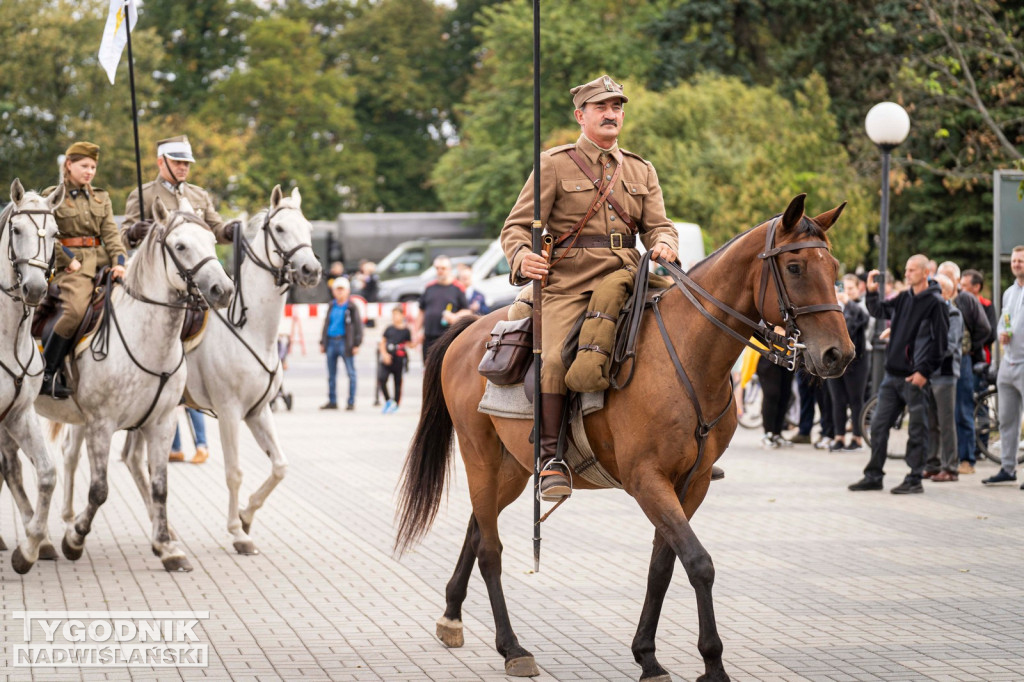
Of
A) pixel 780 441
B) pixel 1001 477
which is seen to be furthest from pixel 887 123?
pixel 780 441

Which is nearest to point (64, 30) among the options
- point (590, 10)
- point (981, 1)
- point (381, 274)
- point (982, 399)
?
point (381, 274)

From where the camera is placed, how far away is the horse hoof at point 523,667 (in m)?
6.82

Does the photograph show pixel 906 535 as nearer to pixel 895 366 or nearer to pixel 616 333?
pixel 895 366

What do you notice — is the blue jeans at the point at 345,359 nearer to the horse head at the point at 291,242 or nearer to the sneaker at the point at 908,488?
the sneaker at the point at 908,488

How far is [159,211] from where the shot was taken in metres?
9.38

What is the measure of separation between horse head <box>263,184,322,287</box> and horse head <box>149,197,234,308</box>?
102cm

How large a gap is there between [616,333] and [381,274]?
122 ft

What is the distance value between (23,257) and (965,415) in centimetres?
1069

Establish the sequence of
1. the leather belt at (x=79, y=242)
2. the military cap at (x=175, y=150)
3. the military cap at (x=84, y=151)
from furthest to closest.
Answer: the military cap at (x=175, y=150) < the leather belt at (x=79, y=242) < the military cap at (x=84, y=151)

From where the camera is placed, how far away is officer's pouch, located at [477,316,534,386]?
282 inches

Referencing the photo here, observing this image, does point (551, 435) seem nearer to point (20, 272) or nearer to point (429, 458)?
point (429, 458)

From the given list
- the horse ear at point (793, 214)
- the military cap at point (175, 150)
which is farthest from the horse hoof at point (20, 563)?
the horse ear at point (793, 214)

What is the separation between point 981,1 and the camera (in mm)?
22906

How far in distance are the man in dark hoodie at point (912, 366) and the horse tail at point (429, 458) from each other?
6597 millimetres
